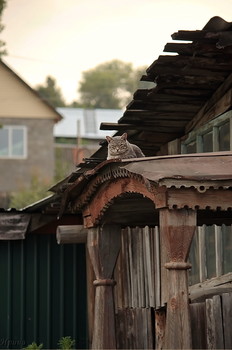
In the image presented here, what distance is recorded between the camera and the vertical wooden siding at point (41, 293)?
56.7 feet

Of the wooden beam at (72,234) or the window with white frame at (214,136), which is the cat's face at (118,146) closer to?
the window with white frame at (214,136)

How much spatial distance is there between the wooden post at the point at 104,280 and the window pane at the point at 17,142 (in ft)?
123

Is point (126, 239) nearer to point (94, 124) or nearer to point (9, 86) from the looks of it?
point (9, 86)

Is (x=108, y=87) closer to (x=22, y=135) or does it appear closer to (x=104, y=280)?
(x=22, y=135)

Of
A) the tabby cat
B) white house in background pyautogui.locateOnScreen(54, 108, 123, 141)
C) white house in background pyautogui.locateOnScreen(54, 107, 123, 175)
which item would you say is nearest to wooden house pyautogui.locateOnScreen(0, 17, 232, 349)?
the tabby cat

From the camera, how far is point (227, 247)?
14.2 metres

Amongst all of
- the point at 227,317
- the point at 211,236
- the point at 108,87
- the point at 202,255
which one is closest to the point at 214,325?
the point at 227,317

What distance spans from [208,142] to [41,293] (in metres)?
4.30

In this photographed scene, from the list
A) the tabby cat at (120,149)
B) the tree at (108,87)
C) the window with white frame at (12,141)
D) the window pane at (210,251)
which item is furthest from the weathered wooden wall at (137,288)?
the tree at (108,87)

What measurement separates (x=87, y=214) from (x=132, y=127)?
5.65ft

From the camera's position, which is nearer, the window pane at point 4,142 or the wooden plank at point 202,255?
the wooden plank at point 202,255

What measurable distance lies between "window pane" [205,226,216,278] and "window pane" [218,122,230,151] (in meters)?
1.25

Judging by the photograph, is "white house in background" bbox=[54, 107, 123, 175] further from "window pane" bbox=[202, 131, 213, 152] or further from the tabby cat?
the tabby cat

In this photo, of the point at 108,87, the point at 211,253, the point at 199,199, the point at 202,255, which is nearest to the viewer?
the point at 199,199
